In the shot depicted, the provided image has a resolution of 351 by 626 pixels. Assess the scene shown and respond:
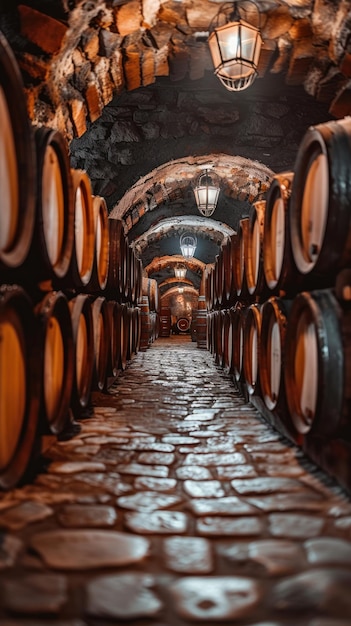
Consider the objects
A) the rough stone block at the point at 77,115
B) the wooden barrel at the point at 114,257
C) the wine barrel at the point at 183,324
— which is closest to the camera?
the rough stone block at the point at 77,115

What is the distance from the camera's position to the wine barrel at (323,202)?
209 cm

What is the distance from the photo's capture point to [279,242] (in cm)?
329

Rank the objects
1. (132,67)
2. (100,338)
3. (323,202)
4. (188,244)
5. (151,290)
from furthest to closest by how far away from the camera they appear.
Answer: (151,290) < (188,244) < (132,67) < (100,338) < (323,202)

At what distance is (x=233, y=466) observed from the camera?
7.89ft

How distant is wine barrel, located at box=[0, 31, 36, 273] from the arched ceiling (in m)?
1.58

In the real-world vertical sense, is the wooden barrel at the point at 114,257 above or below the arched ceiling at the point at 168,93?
below

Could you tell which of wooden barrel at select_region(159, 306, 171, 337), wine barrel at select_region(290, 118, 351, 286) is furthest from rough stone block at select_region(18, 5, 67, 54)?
wooden barrel at select_region(159, 306, 171, 337)

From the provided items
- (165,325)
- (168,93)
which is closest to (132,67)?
(168,93)

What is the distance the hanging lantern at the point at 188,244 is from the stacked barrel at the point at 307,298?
26.4 ft

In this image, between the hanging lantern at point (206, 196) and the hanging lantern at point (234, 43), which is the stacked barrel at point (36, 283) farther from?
the hanging lantern at point (206, 196)

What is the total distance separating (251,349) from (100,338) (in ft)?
4.39

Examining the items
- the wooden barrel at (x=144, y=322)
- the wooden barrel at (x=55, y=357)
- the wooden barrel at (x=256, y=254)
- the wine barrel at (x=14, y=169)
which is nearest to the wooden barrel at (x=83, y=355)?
the wooden barrel at (x=55, y=357)

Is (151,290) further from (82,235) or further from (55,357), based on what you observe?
(55,357)

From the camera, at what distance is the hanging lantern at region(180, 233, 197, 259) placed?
12.1 m
